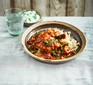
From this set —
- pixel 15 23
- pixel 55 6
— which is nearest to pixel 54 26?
pixel 15 23

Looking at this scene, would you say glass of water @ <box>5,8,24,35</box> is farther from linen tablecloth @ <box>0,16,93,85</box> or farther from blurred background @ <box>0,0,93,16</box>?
blurred background @ <box>0,0,93,16</box>

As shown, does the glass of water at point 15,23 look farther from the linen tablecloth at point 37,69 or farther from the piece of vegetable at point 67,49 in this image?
the piece of vegetable at point 67,49

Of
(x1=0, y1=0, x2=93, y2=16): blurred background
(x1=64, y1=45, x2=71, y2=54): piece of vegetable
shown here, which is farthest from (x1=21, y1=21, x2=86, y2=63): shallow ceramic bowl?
(x1=0, y1=0, x2=93, y2=16): blurred background

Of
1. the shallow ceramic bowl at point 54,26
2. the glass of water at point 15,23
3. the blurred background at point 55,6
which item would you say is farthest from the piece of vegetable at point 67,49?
the blurred background at point 55,6

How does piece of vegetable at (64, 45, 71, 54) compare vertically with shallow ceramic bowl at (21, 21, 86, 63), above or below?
below

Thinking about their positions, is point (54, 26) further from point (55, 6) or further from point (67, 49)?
point (55, 6)

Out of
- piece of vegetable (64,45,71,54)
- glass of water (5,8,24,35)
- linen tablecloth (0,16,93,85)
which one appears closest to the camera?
linen tablecloth (0,16,93,85)

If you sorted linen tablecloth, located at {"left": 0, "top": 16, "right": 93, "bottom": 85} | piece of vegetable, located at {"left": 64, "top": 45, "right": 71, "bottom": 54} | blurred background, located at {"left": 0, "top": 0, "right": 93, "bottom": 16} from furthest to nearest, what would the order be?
blurred background, located at {"left": 0, "top": 0, "right": 93, "bottom": 16}, piece of vegetable, located at {"left": 64, "top": 45, "right": 71, "bottom": 54}, linen tablecloth, located at {"left": 0, "top": 16, "right": 93, "bottom": 85}
